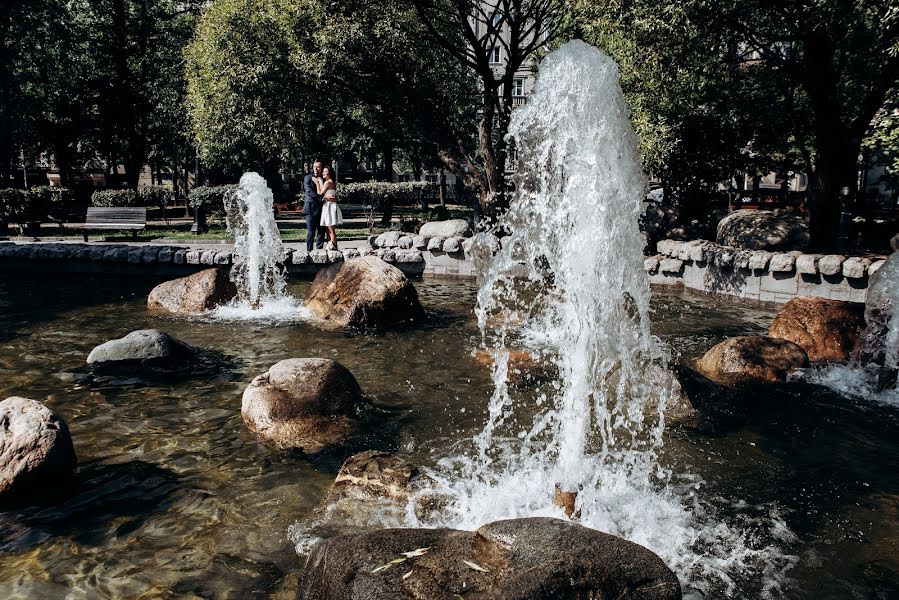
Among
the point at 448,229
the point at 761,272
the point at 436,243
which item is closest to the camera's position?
the point at 761,272

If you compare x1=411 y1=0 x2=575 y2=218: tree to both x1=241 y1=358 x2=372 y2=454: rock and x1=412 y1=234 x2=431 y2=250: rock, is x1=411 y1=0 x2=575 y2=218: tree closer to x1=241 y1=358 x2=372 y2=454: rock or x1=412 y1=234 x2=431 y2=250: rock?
x1=412 y1=234 x2=431 y2=250: rock

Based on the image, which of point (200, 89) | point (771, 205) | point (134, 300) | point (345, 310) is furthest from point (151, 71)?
point (771, 205)

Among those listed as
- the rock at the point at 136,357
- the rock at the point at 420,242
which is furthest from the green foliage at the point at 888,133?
the rock at the point at 136,357

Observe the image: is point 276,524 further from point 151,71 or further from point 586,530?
point 151,71

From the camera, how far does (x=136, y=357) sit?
781 centimetres

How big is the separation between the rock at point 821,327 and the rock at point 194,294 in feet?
27.9

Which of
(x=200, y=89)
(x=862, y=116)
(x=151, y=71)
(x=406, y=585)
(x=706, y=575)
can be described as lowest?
(x=706, y=575)

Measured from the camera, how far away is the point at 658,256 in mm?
14812

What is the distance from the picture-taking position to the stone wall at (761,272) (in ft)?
38.0

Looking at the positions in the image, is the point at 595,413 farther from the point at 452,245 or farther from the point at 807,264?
the point at 452,245

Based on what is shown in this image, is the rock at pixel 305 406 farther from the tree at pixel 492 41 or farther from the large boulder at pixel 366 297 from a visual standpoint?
the tree at pixel 492 41

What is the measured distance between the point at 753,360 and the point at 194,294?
845 centimetres

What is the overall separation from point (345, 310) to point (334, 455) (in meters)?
4.55

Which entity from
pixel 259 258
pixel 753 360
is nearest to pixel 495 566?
pixel 753 360
